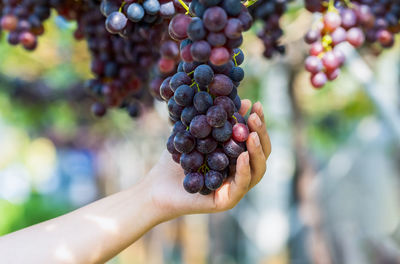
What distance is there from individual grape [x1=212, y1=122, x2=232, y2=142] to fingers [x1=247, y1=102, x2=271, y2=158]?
0.08 metres

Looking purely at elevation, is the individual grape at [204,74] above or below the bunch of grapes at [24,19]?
below

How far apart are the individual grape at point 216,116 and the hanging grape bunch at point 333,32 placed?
497mm

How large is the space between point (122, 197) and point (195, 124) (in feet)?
1.57

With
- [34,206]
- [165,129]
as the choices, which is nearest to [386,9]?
[165,129]

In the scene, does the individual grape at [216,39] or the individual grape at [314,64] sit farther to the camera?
the individual grape at [314,64]

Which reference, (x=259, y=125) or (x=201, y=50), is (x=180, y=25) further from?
(x=259, y=125)

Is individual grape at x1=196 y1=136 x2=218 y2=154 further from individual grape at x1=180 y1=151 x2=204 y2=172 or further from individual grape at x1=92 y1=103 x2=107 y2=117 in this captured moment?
individual grape at x1=92 y1=103 x2=107 y2=117

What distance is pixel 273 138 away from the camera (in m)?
5.81

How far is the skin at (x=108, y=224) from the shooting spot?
1.01 meters

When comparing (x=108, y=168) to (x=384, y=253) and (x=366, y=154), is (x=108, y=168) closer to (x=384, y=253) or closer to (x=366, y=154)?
(x=366, y=154)

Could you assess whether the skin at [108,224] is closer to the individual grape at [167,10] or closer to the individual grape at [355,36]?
the individual grape at [167,10]

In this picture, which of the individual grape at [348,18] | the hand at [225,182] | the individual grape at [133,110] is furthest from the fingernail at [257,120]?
the individual grape at [133,110]

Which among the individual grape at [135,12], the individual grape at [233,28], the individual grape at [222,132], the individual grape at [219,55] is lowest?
the individual grape at [222,132]

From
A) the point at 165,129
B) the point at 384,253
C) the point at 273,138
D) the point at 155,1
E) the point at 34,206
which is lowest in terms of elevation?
the point at 34,206
